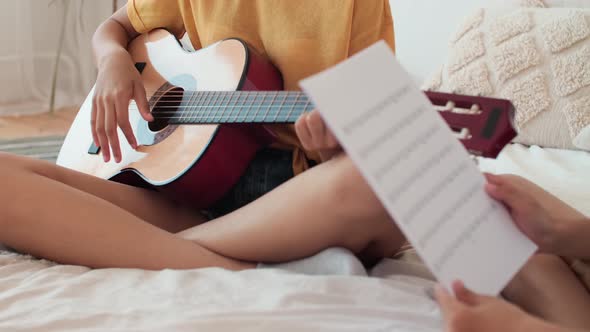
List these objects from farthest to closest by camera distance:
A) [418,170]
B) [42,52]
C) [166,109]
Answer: [42,52] < [166,109] < [418,170]

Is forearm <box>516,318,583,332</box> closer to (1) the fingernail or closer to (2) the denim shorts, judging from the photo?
(1) the fingernail

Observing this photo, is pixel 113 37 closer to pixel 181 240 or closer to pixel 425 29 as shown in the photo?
pixel 181 240

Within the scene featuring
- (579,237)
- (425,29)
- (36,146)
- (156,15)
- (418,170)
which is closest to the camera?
(418,170)

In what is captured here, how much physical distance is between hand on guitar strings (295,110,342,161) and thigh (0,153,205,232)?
16.5 inches

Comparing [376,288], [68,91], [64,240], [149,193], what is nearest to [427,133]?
[376,288]

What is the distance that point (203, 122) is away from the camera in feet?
3.78

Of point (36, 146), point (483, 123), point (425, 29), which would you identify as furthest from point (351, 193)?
point (36, 146)

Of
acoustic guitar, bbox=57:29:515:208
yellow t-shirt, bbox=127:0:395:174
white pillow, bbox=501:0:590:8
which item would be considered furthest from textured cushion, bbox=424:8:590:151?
acoustic guitar, bbox=57:29:515:208

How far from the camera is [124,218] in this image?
3.02 feet

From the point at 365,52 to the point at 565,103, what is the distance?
3.43 ft

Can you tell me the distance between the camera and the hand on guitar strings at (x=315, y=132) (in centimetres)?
79

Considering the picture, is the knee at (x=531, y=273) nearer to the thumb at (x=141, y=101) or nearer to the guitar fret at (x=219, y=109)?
the guitar fret at (x=219, y=109)

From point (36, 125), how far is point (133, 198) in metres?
1.85

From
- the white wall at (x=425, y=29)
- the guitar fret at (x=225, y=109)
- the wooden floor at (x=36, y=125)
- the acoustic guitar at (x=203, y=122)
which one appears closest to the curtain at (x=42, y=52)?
the wooden floor at (x=36, y=125)
